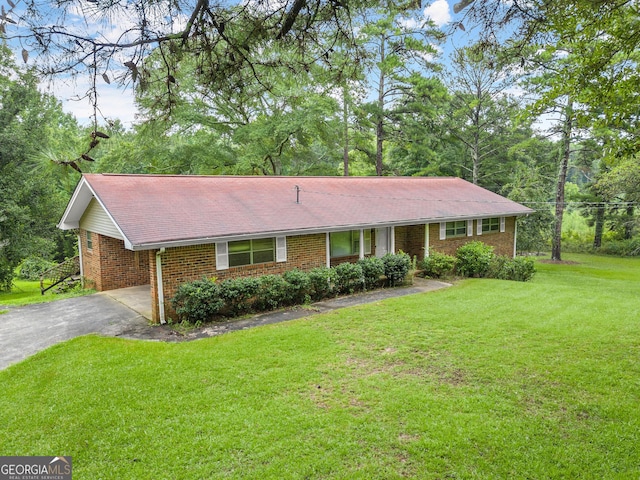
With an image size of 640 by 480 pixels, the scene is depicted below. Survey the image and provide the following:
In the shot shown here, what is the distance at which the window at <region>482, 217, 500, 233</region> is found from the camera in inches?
711

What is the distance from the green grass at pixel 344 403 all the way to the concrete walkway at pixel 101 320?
72cm

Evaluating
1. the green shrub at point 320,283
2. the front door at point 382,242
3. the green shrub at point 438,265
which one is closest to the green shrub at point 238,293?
the green shrub at point 320,283

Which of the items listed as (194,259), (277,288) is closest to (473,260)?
(277,288)

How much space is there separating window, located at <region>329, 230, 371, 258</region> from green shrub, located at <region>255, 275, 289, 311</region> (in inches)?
144

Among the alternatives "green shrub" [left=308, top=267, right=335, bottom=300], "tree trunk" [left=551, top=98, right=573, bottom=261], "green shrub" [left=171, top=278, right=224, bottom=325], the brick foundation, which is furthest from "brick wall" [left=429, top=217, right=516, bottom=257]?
→ "green shrub" [left=171, top=278, right=224, bottom=325]

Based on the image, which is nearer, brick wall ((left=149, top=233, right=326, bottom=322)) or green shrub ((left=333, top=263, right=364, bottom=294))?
brick wall ((left=149, top=233, right=326, bottom=322))

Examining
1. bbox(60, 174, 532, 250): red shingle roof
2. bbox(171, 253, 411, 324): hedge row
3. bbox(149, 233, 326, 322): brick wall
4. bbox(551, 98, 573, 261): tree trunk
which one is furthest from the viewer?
bbox(551, 98, 573, 261): tree trunk

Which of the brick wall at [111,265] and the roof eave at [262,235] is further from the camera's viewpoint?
the brick wall at [111,265]

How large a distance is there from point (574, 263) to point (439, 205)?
13.8m

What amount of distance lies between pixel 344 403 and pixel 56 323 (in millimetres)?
7851

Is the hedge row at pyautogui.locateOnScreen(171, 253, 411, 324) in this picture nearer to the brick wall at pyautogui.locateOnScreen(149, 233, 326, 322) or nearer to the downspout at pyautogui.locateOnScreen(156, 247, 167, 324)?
the downspout at pyautogui.locateOnScreen(156, 247, 167, 324)

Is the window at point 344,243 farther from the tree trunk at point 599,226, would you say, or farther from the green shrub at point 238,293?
the tree trunk at point 599,226

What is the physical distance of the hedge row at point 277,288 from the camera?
9.43 meters

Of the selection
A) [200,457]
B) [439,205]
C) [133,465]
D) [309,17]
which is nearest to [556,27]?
[309,17]
